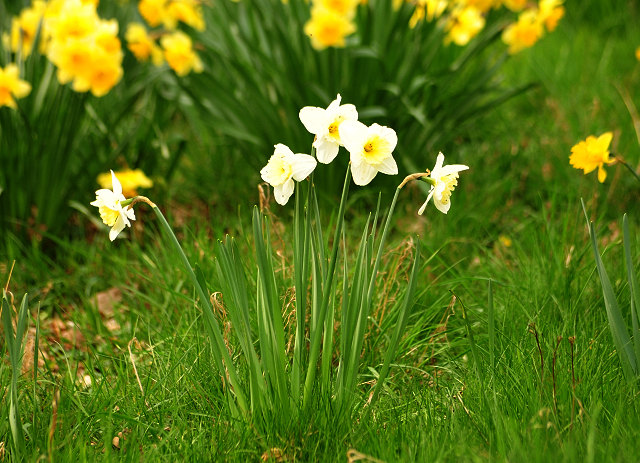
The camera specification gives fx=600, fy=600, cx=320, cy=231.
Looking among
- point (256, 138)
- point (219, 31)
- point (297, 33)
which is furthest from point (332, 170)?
point (219, 31)

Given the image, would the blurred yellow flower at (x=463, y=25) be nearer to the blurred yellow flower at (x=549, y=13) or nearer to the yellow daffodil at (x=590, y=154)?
Result: the blurred yellow flower at (x=549, y=13)

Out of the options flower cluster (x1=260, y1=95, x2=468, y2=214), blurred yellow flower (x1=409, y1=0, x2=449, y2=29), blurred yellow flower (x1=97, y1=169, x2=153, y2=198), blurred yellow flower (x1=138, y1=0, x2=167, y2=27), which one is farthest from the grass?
blurred yellow flower (x1=138, y1=0, x2=167, y2=27)

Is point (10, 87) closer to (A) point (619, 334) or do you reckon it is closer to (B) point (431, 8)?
(B) point (431, 8)

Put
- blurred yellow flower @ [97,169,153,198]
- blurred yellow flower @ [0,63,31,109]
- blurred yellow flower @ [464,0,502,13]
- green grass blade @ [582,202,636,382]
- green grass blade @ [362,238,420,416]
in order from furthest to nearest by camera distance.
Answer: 1. blurred yellow flower @ [464,0,502,13]
2. blurred yellow flower @ [97,169,153,198]
3. blurred yellow flower @ [0,63,31,109]
4. green grass blade @ [582,202,636,382]
5. green grass blade @ [362,238,420,416]

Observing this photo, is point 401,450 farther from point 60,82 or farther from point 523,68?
point 523,68

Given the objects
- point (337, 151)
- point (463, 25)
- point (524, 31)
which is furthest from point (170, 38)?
point (337, 151)

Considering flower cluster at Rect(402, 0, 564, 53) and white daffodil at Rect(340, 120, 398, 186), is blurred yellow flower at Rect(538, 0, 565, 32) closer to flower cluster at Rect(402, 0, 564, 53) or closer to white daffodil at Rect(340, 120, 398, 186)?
flower cluster at Rect(402, 0, 564, 53)

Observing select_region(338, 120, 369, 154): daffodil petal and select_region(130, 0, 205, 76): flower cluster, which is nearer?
select_region(338, 120, 369, 154): daffodil petal
